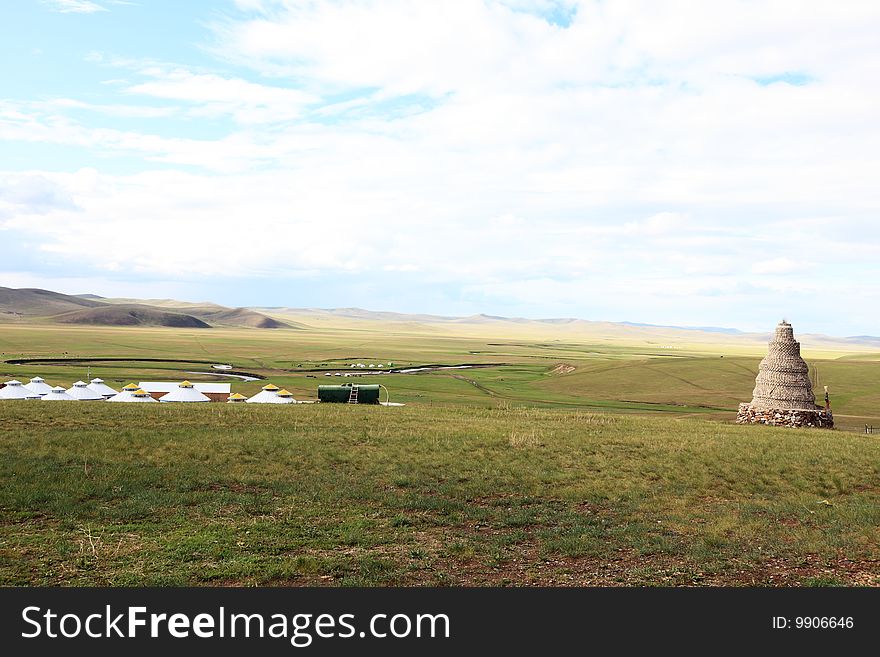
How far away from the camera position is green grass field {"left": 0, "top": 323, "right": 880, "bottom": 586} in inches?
514

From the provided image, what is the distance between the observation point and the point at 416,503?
59.9 feet

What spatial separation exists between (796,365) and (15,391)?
71.0 meters

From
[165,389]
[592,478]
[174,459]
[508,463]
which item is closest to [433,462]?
[508,463]

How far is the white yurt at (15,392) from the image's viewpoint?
216 feet

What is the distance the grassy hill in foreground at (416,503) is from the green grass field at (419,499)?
0.08m

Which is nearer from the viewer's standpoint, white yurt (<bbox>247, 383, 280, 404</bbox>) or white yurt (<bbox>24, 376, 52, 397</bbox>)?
white yurt (<bbox>247, 383, 280, 404</bbox>)

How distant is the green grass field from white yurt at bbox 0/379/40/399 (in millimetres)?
40019

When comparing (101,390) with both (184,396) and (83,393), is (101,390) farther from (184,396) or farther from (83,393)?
(184,396)

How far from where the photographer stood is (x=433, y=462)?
23.3 meters

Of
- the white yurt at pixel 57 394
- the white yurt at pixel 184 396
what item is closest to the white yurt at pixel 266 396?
the white yurt at pixel 184 396

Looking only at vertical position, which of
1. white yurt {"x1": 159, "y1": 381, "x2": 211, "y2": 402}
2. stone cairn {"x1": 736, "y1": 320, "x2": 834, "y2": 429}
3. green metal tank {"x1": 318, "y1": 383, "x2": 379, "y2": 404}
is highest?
stone cairn {"x1": 736, "y1": 320, "x2": 834, "y2": 429}

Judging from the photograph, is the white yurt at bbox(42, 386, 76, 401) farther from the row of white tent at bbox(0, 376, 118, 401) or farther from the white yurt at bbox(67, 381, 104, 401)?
the white yurt at bbox(67, 381, 104, 401)

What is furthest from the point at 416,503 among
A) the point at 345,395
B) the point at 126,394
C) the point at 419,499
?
the point at 126,394

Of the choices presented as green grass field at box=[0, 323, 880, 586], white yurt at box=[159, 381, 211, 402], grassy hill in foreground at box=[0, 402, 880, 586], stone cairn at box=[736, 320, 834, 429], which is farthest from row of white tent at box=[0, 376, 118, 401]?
stone cairn at box=[736, 320, 834, 429]
